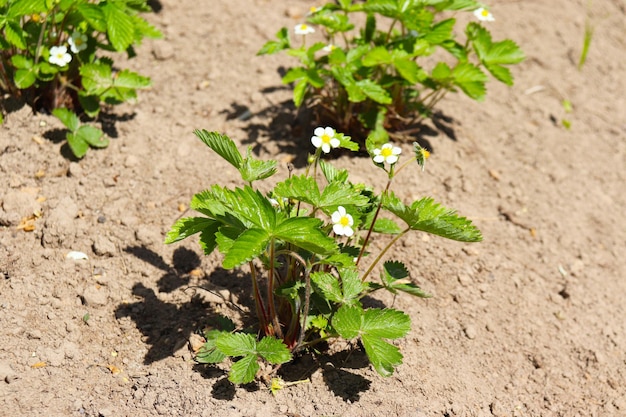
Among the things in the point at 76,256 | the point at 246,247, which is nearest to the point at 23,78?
the point at 76,256

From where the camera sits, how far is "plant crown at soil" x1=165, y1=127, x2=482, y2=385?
5.97ft

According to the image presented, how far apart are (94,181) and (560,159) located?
7.63ft

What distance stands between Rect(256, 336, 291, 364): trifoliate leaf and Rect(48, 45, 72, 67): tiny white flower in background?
150cm

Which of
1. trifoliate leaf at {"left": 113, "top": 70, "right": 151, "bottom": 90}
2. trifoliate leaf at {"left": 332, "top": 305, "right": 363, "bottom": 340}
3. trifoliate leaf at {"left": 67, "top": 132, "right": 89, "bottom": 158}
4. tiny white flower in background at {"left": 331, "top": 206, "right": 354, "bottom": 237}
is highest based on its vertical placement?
tiny white flower in background at {"left": 331, "top": 206, "right": 354, "bottom": 237}

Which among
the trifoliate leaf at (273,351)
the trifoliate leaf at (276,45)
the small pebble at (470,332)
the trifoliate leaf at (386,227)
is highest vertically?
the trifoliate leaf at (276,45)

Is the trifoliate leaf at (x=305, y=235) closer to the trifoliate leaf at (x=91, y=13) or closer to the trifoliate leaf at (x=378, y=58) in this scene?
the trifoliate leaf at (x=378, y=58)

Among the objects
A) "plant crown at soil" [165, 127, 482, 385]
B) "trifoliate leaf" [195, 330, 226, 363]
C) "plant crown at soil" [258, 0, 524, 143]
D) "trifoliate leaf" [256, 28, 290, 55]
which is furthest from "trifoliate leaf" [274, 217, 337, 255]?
"trifoliate leaf" [256, 28, 290, 55]

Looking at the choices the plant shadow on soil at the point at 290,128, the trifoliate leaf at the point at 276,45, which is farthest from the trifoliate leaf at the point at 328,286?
the trifoliate leaf at the point at 276,45

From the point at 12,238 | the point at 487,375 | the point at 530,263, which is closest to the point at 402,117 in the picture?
the point at 530,263

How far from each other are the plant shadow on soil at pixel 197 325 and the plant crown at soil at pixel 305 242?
9 cm

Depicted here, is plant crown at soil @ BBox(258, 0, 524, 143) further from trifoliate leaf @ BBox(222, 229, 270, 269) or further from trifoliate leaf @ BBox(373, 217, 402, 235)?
trifoliate leaf @ BBox(222, 229, 270, 269)

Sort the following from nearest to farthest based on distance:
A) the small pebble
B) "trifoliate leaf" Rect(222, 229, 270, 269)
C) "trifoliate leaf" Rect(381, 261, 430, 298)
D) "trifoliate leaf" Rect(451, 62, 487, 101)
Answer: "trifoliate leaf" Rect(222, 229, 270, 269) → "trifoliate leaf" Rect(381, 261, 430, 298) → the small pebble → "trifoliate leaf" Rect(451, 62, 487, 101)

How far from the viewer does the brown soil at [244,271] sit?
7.14 feet

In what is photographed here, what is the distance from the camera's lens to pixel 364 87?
2.81m
